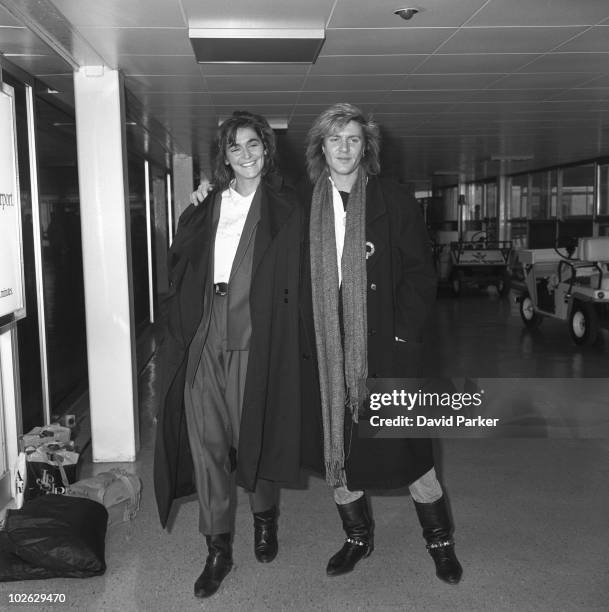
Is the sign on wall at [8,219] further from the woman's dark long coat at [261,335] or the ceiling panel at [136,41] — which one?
the woman's dark long coat at [261,335]

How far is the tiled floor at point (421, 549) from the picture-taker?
2887 millimetres

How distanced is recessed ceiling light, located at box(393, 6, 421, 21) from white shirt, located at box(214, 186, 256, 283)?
4.53ft

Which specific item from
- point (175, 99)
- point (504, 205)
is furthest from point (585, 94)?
point (504, 205)

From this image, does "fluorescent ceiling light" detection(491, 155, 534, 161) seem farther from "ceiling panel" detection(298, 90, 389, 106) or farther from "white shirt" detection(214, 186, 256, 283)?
"white shirt" detection(214, 186, 256, 283)

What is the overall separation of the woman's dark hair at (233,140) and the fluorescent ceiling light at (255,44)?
3.81 feet

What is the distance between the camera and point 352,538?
10.2 feet

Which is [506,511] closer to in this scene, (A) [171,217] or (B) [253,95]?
(B) [253,95]

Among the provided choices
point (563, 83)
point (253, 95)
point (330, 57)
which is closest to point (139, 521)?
point (330, 57)

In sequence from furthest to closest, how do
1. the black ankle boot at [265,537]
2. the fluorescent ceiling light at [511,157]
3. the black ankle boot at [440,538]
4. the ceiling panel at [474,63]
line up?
the fluorescent ceiling light at [511,157]
the ceiling panel at [474,63]
the black ankle boot at [265,537]
the black ankle boot at [440,538]

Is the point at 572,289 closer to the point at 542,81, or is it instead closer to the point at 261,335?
the point at 542,81

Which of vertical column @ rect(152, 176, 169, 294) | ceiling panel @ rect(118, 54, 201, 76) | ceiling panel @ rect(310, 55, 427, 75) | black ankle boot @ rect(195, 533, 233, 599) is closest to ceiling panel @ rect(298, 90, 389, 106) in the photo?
ceiling panel @ rect(310, 55, 427, 75)

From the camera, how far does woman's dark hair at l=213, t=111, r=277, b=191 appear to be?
283cm

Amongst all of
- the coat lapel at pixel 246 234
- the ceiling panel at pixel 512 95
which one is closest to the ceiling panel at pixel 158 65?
the coat lapel at pixel 246 234

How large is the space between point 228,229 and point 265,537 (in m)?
1.32
